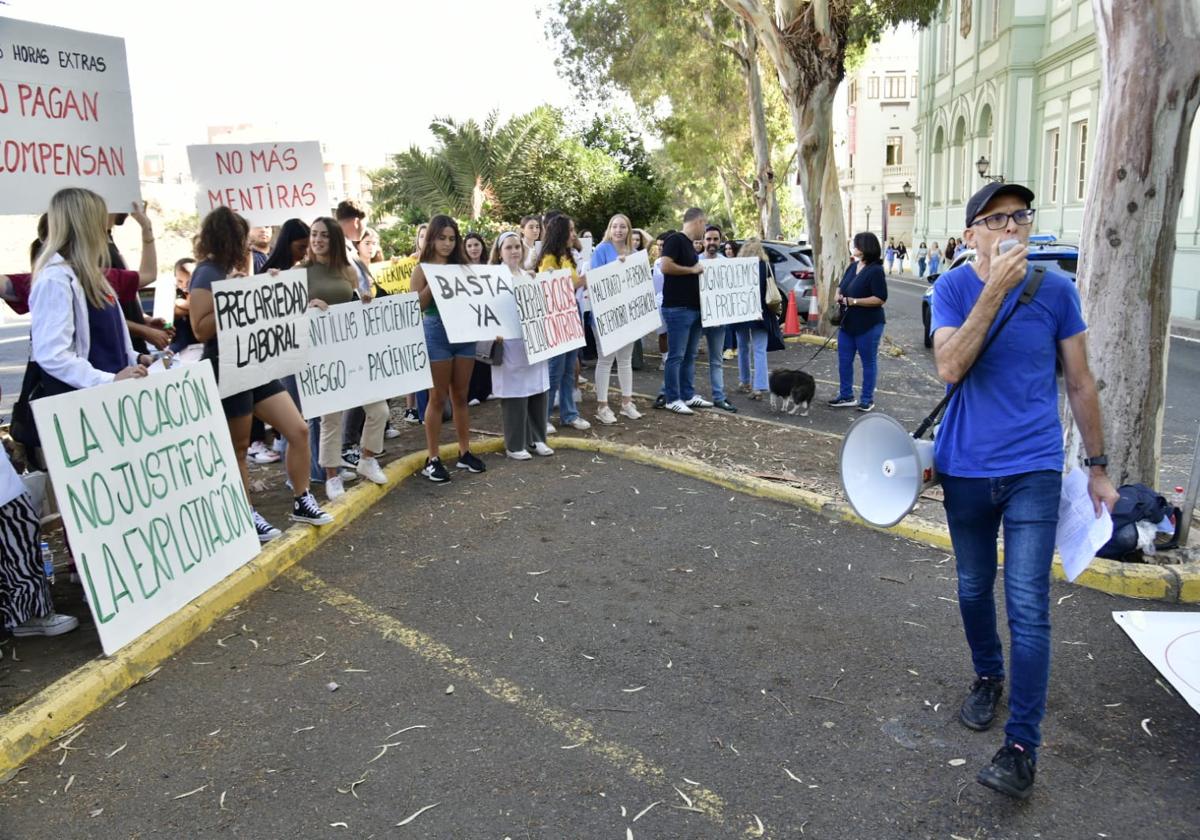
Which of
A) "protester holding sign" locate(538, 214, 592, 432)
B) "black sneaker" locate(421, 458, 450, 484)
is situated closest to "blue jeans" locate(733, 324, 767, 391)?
"protester holding sign" locate(538, 214, 592, 432)

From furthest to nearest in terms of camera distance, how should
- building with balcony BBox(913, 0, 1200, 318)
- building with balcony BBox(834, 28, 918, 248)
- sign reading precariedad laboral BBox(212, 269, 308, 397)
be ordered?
building with balcony BBox(834, 28, 918, 248), building with balcony BBox(913, 0, 1200, 318), sign reading precariedad laboral BBox(212, 269, 308, 397)

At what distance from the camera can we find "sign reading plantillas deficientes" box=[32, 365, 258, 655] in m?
4.12

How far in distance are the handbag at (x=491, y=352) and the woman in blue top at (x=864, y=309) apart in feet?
14.5

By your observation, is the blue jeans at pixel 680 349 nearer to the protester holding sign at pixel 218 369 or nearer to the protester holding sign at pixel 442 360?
the protester holding sign at pixel 442 360

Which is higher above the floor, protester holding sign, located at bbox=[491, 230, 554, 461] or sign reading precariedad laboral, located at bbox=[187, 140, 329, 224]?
sign reading precariedad laboral, located at bbox=[187, 140, 329, 224]

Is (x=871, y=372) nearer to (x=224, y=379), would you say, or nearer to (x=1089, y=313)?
(x=1089, y=313)

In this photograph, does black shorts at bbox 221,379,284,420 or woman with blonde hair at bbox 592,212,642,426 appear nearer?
black shorts at bbox 221,379,284,420

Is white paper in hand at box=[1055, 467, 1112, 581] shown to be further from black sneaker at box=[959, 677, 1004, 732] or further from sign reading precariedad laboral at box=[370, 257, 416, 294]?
sign reading precariedad laboral at box=[370, 257, 416, 294]

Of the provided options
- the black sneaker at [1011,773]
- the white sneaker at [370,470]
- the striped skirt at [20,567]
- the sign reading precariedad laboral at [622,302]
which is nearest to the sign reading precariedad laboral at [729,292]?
the sign reading precariedad laboral at [622,302]

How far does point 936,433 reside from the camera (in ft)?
12.3

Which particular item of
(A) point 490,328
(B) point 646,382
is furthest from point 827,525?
(B) point 646,382

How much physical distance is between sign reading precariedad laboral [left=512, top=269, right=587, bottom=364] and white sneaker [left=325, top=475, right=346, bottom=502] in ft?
6.49

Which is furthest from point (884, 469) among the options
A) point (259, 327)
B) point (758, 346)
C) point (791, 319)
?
point (791, 319)

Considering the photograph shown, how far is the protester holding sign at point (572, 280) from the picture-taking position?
360 inches
